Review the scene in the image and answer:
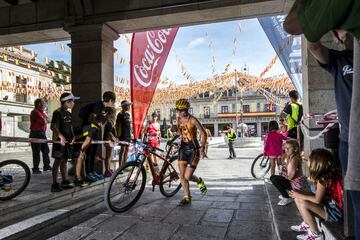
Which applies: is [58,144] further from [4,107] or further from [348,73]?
[4,107]

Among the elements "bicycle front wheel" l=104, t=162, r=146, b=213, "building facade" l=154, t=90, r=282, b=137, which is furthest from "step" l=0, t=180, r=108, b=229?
"building facade" l=154, t=90, r=282, b=137

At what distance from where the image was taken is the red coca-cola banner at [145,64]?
7168 millimetres

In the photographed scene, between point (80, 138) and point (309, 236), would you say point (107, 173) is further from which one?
point (309, 236)

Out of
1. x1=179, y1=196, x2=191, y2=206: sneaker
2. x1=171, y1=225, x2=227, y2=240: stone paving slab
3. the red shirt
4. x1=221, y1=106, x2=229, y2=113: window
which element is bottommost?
x1=171, y1=225, x2=227, y2=240: stone paving slab

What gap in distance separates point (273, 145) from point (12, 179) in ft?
18.0

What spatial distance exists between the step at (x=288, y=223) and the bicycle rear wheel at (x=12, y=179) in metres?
3.98

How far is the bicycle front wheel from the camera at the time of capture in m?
4.55

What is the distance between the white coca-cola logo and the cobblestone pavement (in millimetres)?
2868

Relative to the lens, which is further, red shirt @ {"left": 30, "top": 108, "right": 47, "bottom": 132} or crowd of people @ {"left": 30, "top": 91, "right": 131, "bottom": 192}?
red shirt @ {"left": 30, "top": 108, "right": 47, "bottom": 132}

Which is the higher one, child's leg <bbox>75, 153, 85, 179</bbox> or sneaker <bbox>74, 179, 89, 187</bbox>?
child's leg <bbox>75, 153, 85, 179</bbox>

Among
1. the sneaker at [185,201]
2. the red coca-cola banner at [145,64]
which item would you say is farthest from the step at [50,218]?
the red coca-cola banner at [145,64]

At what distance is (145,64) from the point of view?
7.36 metres

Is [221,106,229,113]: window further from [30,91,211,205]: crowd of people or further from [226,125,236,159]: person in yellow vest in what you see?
[30,91,211,205]: crowd of people

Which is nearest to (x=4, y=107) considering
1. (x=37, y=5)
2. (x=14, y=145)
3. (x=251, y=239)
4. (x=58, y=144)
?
(x=14, y=145)
